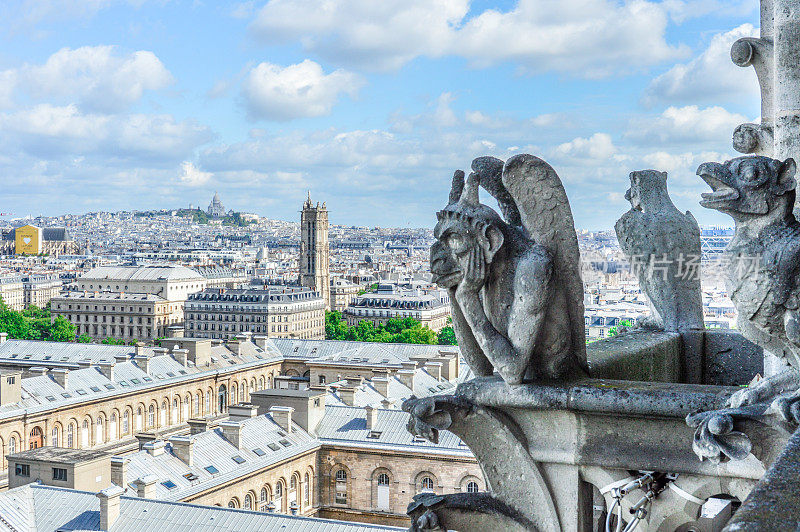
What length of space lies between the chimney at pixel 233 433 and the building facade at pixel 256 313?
260 feet

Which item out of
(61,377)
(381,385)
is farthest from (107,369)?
(381,385)

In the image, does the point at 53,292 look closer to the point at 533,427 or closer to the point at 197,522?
the point at 197,522

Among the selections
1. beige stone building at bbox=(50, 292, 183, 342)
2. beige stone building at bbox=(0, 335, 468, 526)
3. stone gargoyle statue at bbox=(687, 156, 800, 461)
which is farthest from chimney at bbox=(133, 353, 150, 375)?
beige stone building at bbox=(50, 292, 183, 342)

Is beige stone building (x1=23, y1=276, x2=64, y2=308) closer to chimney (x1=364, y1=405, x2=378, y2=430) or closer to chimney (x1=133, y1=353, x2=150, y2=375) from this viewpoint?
chimney (x1=133, y1=353, x2=150, y2=375)

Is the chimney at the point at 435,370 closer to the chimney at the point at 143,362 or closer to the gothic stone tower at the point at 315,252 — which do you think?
the chimney at the point at 143,362

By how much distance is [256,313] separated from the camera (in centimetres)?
11988

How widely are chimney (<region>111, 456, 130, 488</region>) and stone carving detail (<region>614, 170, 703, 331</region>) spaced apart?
28.8 m

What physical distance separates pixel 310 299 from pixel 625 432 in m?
123

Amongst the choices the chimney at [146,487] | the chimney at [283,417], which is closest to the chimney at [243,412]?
the chimney at [283,417]

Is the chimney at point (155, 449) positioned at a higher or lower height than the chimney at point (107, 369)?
lower

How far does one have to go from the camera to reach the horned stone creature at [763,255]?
4.28 m

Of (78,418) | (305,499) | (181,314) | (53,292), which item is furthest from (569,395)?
(53,292)

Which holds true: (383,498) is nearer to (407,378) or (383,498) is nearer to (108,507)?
(407,378)

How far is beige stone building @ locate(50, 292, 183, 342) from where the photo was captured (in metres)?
131
